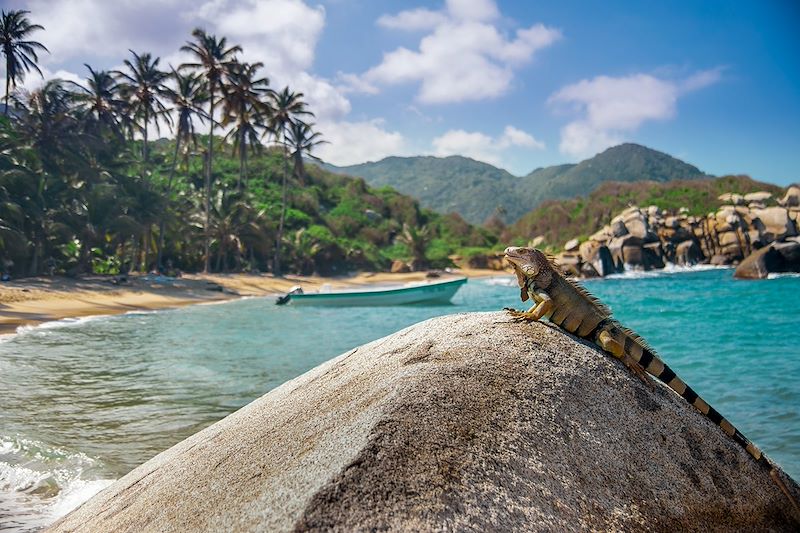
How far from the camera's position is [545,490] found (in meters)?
2.72

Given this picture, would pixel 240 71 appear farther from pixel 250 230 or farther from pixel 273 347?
pixel 273 347

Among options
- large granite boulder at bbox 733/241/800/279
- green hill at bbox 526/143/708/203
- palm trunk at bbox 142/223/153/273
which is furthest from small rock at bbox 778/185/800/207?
green hill at bbox 526/143/708/203

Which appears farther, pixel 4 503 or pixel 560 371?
pixel 4 503

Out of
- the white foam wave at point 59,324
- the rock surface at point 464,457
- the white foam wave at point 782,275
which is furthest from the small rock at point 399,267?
the rock surface at point 464,457

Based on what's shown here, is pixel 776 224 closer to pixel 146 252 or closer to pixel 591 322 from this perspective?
pixel 146 252

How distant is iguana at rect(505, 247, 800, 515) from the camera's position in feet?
12.4

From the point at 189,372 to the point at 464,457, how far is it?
11.4 metres

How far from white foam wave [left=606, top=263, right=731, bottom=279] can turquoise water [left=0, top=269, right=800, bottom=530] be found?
62.6 feet

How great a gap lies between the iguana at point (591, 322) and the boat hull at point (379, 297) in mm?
24568

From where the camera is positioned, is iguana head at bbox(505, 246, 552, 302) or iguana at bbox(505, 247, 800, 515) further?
iguana head at bbox(505, 246, 552, 302)

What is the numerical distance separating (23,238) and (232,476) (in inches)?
1079

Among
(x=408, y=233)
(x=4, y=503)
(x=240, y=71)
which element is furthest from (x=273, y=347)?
(x=408, y=233)

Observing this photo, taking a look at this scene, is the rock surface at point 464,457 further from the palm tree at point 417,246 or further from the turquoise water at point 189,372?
the palm tree at point 417,246

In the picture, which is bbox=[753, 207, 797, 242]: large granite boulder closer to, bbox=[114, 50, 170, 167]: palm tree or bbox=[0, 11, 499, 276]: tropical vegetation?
bbox=[0, 11, 499, 276]: tropical vegetation
